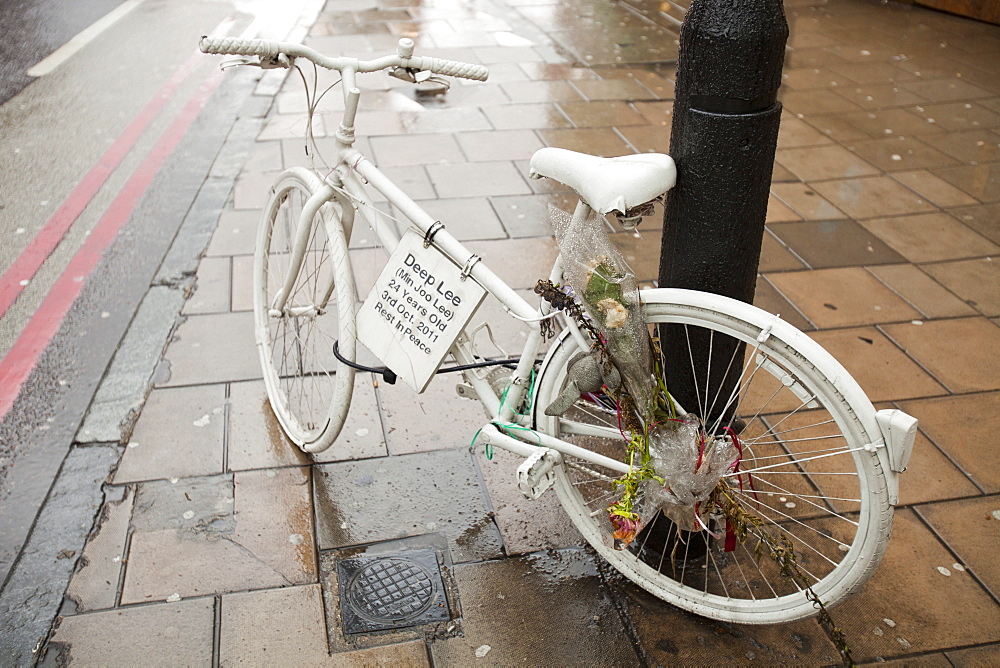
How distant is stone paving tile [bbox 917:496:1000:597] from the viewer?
2736 millimetres

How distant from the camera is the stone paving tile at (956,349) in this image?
143 inches

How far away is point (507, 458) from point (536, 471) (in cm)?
86

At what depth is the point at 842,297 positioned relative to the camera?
4.22m

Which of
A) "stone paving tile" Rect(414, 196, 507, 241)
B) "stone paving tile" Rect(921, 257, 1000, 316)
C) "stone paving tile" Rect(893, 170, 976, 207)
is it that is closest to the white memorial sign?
"stone paving tile" Rect(414, 196, 507, 241)

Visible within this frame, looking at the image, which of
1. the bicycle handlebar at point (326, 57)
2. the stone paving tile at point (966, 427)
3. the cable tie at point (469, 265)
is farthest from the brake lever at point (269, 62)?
the stone paving tile at point (966, 427)

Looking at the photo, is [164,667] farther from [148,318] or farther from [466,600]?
[148,318]

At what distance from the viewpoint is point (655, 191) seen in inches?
87.7

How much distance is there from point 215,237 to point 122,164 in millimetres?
1414

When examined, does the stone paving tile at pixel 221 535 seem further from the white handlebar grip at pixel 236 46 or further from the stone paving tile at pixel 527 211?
the stone paving tile at pixel 527 211

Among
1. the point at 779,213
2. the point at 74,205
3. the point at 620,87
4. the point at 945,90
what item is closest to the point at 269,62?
the point at 74,205

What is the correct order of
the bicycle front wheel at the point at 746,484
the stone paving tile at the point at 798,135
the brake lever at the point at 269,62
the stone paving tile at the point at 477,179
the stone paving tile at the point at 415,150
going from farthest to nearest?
the stone paving tile at the point at 798,135, the stone paving tile at the point at 415,150, the stone paving tile at the point at 477,179, the brake lever at the point at 269,62, the bicycle front wheel at the point at 746,484

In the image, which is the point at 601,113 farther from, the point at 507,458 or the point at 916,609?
the point at 916,609

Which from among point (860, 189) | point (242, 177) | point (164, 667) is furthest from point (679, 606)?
point (242, 177)

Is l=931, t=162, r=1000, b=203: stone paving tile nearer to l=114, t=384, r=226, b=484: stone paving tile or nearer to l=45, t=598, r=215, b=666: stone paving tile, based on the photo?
l=114, t=384, r=226, b=484: stone paving tile
